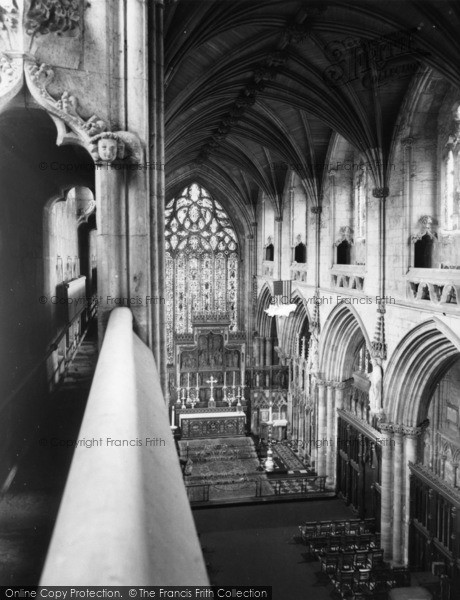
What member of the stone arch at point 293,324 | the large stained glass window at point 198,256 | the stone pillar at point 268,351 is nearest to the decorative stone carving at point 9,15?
the stone arch at point 293,324

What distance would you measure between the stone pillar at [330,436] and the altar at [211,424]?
199 inches

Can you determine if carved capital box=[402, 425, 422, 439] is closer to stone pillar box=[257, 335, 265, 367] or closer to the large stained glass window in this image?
stone pillar box=[257, 335, 265, 367]

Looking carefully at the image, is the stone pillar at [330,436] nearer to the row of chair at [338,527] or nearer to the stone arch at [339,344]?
the stone arch at [339,344]

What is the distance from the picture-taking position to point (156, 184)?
17.5ft

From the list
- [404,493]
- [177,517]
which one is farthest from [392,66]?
[177,517]

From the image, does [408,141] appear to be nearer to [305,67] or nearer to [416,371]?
[305,67]

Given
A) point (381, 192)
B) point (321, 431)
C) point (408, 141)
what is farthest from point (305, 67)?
point (321, 431)

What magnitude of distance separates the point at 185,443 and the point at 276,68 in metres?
13.6

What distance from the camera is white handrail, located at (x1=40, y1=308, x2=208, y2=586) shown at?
1110 mm

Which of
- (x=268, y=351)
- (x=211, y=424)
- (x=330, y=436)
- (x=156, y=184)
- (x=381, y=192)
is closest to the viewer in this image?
(x=156, y=184)

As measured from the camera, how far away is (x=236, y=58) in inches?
524

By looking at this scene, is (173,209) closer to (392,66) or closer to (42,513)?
(392,66)

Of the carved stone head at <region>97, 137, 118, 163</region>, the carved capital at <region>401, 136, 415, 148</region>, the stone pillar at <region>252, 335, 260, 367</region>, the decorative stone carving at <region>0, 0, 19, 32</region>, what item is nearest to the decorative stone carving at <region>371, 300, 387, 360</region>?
the carved capital at <region>401, 136, 415, 148</region>

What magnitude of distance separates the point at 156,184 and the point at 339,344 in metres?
13.6
